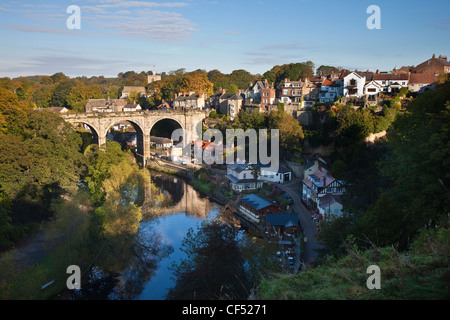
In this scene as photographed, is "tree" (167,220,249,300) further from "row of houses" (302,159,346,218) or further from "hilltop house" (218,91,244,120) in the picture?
"hilltop house" (218,91,244,120)

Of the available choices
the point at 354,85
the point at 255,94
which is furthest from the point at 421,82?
the point at 255,94

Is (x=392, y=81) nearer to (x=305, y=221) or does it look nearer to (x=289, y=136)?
(x=289, y=136)

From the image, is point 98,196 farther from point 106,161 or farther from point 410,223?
point 410,223

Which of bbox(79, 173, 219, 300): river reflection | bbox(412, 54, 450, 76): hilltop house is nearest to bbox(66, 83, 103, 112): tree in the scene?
bbox(79, 173, 219, 300): river reflection

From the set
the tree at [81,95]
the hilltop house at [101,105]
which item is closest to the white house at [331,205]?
the hilltop house at [101,105]
